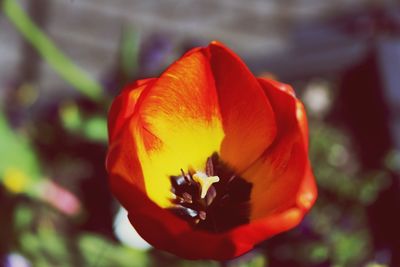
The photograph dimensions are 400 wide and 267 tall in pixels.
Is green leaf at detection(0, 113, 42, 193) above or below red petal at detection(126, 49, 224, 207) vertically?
A: below

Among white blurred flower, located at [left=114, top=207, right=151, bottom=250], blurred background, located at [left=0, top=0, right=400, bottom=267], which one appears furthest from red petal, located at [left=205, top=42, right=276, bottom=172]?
white blurred flower, located at [left=114, top=207, right=151, bottom=250]

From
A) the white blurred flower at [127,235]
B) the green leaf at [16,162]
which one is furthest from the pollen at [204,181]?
the green leaf at [16,162]

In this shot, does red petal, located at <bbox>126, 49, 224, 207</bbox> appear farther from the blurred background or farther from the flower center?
the blurred background

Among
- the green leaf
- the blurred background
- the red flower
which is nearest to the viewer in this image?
the red flower

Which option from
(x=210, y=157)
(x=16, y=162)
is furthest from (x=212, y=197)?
(x=16, y=162)

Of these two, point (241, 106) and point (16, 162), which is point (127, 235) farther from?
point (241, 106)

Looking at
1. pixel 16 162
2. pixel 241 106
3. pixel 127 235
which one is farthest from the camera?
pixel 16 162

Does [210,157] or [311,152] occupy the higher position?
[210,157]

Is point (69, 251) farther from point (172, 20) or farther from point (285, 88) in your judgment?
point (172, 20)
